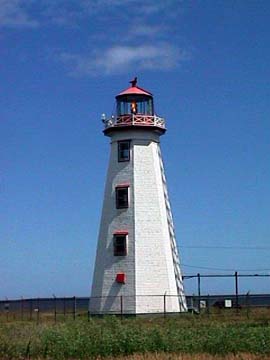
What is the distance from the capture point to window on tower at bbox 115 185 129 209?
5038cm

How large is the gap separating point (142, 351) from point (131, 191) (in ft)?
76.3

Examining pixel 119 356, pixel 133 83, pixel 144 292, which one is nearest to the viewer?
pixel 119 356

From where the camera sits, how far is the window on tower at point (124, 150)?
51250 mm

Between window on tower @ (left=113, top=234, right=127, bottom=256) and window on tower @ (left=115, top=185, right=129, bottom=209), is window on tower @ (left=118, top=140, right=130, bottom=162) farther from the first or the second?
window on tower @ (left=113, top=234, right=127, bottom=256)

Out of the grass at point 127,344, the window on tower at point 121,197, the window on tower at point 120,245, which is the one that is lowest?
the grass at point 127,344

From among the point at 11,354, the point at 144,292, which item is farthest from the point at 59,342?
the point at 144,292

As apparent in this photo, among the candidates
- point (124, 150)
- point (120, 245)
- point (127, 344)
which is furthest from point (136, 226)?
point (127, 344)

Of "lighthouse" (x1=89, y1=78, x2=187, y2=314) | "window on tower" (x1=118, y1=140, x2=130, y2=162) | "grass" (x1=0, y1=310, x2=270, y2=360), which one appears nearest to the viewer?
"grass" (x1=0, y1=310, x2=270, y2=360)

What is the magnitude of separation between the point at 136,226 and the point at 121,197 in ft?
6.76

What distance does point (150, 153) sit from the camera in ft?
168

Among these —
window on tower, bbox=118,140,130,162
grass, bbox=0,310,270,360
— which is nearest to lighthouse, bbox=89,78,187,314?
window on tower, bbox=118,140,130,162

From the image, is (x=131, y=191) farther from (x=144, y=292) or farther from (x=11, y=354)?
(x=11, y=354)

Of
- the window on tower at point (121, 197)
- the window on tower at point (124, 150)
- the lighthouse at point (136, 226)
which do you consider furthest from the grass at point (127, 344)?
the window on tower at point (124, 150)

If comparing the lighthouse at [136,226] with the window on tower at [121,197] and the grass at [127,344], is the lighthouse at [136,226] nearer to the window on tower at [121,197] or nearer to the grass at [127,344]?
the window on tower at [121,197]
